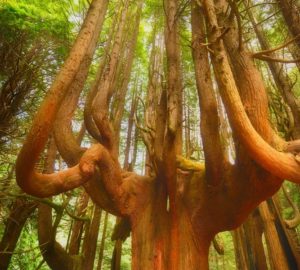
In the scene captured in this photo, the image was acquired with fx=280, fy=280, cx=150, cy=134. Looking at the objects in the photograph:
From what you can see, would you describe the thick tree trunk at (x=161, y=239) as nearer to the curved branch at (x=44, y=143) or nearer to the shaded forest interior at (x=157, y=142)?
the shaded forest interior at (x=157, y=142)

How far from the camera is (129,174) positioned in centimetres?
465

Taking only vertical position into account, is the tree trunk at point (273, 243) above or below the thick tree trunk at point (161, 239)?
above

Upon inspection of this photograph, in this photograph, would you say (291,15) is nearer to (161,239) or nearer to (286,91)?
(286,91)

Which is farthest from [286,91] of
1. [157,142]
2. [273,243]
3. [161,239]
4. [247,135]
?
[161,239]

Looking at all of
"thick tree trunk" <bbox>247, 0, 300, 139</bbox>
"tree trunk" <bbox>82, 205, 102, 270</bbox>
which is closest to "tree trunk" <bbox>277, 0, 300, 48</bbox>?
"thick tree trunk" <bbox>247, 0, 300, 139</bbox>

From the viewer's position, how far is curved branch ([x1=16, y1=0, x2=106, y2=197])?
2.69 m

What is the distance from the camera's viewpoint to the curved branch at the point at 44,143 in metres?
2.69

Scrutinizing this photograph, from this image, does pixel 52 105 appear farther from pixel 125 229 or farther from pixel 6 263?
pixel 6 263

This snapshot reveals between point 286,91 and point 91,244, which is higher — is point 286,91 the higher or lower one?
the higher one

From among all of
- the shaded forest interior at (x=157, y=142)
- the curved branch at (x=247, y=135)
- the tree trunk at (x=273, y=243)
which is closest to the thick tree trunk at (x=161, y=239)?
the shaded forest interior at (x=157, y=142)

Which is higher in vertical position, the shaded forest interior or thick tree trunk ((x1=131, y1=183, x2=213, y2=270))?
the shaded forest interior

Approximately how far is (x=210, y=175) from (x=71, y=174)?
73.8 inches

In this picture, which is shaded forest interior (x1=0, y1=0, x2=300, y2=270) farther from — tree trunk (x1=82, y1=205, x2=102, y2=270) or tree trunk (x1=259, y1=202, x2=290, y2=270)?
tree trunk (x1=259, y1=202, x2=290, y2=270)

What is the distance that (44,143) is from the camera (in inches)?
108
